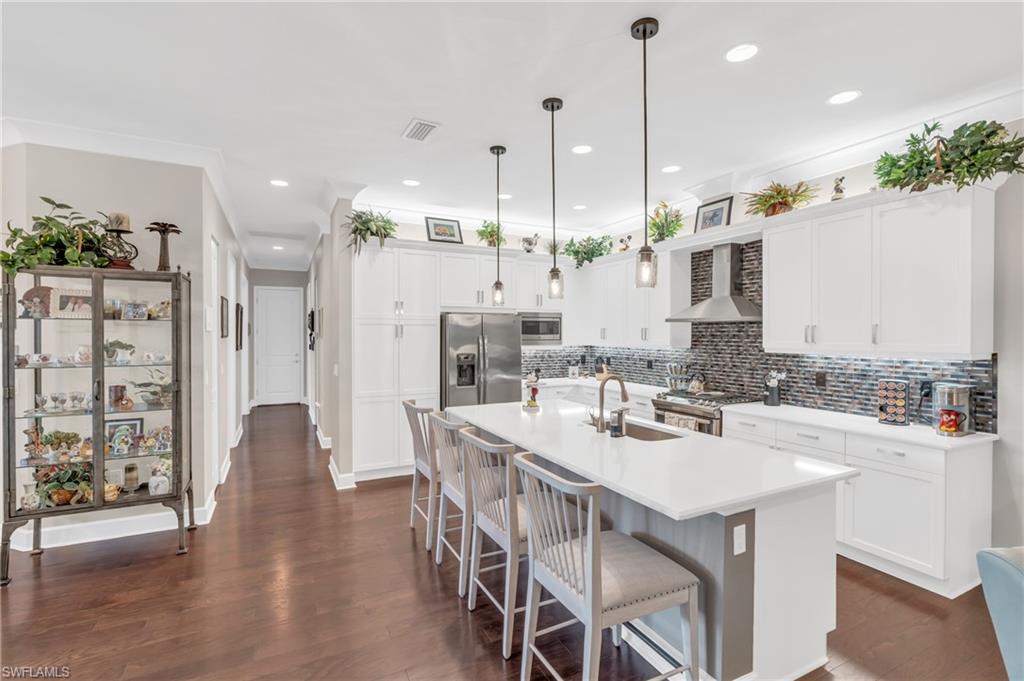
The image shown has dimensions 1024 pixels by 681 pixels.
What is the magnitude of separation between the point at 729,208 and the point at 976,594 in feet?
10.6

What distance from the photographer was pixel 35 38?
94.1 inches

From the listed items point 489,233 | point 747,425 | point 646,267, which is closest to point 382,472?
point 489,233

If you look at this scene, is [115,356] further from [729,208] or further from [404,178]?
[729,208]

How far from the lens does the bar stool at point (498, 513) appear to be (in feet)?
7.38

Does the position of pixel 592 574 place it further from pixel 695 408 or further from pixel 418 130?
pixel 418 130

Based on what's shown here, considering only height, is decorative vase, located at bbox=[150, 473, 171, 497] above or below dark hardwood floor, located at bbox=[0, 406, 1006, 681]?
above

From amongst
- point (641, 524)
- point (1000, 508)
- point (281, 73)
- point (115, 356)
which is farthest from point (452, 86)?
point (1000, 508)

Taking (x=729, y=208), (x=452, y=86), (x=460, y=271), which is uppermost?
(x=452, y=86)

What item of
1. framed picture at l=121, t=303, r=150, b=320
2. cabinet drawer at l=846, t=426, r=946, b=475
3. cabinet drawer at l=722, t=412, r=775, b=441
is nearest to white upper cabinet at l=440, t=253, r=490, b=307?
framed picture at l=121, t=303, r=150, b=320

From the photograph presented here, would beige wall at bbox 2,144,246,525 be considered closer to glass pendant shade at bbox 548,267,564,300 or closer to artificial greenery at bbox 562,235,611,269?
glass pendant shade at bbox 548,267,564,300

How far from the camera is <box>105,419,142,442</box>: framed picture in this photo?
337 centimetres

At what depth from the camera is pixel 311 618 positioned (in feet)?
8.59

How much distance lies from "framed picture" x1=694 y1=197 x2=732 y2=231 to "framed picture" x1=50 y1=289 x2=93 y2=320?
195 inches

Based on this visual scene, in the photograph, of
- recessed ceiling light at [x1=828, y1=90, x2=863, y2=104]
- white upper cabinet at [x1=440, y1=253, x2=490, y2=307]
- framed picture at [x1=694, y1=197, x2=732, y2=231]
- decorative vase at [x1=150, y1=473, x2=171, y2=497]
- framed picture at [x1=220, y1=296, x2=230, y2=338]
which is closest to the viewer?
recessed ceiling light at [x1=828, y1=90, x2=863, y2=104]
